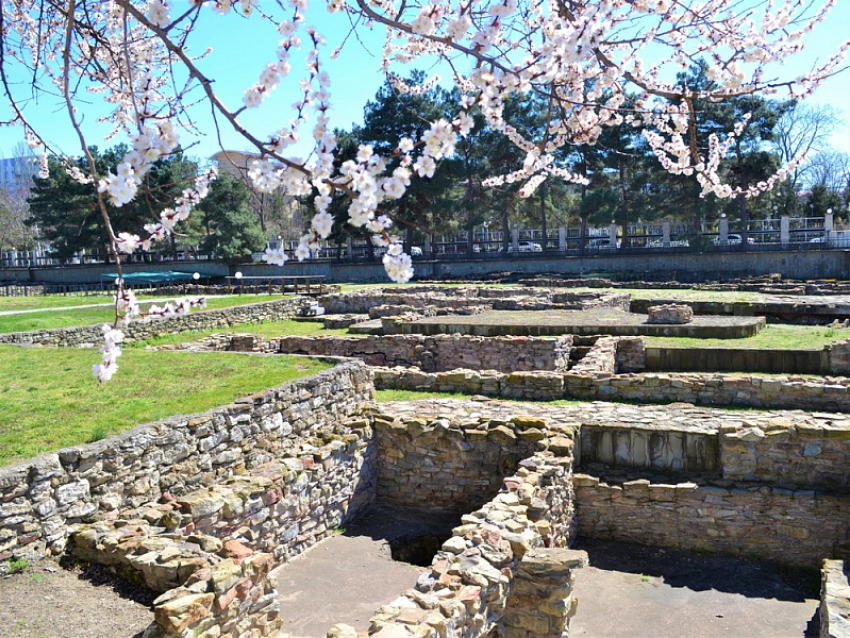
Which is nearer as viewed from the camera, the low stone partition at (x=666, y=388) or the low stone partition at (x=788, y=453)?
the low stone partition at (x=788, y=453)

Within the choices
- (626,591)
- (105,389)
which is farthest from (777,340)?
(105,389)

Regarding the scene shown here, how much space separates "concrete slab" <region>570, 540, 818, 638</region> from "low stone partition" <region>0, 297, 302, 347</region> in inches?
300

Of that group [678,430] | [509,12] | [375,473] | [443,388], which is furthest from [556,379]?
[509,12]

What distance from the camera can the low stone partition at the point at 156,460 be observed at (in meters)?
5.38

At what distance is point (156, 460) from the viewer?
679cm

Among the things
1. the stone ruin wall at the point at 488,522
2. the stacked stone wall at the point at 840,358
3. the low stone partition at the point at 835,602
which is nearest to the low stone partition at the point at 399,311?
the stone ruin wall at the point at 488,522

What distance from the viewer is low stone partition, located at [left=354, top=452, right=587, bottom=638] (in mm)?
4566

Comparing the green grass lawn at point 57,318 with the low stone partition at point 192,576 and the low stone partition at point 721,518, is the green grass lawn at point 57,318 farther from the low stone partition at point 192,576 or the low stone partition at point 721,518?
the low stone partition at point 721,518

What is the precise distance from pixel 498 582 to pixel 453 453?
349cm

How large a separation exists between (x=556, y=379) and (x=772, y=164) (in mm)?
30351

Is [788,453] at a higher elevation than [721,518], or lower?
higher

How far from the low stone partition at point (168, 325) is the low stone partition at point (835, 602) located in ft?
30.9

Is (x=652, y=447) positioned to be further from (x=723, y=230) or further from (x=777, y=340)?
(x=723, y=230)

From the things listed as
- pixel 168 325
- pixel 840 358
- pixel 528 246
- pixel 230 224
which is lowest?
pixel 840 358
